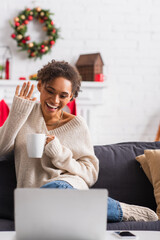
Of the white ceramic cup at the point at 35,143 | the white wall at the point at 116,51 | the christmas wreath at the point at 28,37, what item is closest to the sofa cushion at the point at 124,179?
the white ceramic cup at the point at 35,143

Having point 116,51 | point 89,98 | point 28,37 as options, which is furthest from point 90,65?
point 28,37

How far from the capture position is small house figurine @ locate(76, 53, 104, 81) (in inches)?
161

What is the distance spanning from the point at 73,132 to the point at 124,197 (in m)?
0.43

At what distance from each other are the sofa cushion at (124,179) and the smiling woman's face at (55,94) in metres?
0.37

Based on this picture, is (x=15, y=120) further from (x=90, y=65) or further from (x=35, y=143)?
(x=90, y=65)

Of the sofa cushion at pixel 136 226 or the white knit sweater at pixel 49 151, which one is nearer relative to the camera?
the sofa cushion at pixel 136 226

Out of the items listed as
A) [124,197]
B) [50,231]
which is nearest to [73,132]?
[124,197]

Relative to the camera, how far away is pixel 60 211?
1046 millimetres

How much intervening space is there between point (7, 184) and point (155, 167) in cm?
75

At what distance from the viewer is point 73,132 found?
2.12 metres

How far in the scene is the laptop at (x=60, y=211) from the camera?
1.04 m

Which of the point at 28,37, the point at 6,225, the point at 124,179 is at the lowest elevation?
the point at 6,225

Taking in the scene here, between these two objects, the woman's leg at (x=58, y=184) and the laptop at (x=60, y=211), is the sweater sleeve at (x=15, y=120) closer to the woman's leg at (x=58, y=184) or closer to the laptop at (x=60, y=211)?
the woman's leg at (x=58, y=184)

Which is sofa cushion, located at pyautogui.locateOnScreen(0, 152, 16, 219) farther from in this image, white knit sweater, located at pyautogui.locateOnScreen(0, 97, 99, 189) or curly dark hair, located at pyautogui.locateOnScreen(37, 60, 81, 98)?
curly dark hair, located at pyautogui.locateOnScreen(37, 60, 81, 98)
